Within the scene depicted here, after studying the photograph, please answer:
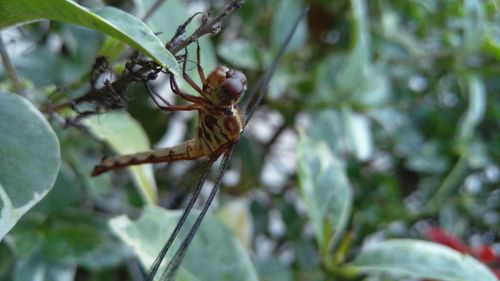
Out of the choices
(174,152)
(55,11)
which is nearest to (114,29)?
(55,11)

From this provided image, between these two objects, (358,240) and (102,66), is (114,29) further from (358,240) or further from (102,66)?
(358,240)

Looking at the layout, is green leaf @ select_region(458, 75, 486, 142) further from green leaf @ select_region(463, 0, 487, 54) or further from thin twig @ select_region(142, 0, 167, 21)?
thin twig @ select_region(142, 0, 167, 21)

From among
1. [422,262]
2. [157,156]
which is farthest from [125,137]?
[422,262]

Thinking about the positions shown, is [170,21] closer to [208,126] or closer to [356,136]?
[208,126]

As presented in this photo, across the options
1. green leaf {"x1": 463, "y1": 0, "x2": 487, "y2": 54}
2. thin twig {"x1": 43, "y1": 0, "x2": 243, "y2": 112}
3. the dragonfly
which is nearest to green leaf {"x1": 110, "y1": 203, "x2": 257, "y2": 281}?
the dragonfly

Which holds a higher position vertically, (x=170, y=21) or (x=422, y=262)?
(x=170, y=21)

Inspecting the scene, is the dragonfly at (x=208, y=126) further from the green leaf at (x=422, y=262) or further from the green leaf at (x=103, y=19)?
the green leaf at (x=422, y=262)
